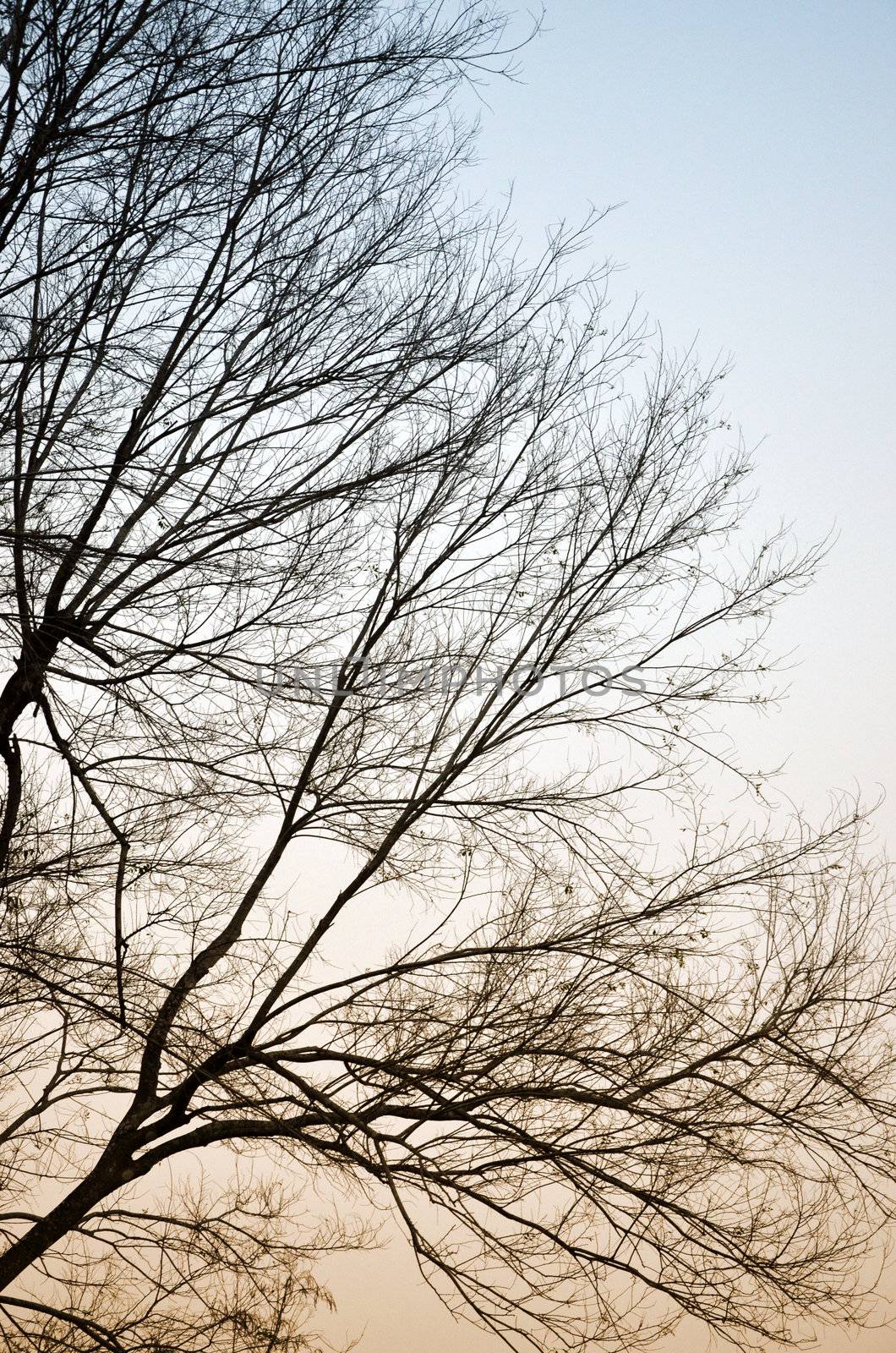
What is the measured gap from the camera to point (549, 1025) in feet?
17.8

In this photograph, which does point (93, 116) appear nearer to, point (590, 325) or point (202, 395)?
point (202, 395)

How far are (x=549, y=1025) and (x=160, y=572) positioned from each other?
2.92 m

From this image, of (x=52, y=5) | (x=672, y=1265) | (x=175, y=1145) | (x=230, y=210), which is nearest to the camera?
(x=52, y=5)

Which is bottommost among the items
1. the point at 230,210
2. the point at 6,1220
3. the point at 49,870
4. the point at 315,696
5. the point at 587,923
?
the point at 6,1220

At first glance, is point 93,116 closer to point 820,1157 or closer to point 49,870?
point 49,870

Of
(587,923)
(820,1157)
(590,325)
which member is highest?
(590,325)

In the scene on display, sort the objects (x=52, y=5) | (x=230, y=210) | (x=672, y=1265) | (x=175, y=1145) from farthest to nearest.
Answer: (x=175, y=1145) < (x=230, y=210) < (x=672, y=1265) < (x=52, y=5)

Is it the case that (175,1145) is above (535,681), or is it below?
below

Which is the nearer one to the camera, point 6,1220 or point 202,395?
point 202,395

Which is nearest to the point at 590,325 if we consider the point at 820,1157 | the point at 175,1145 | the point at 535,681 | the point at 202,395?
the point at 535,681

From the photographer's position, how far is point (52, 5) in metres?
4.21

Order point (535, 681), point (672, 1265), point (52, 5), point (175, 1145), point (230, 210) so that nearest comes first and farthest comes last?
point (52, 5)
point (672, 1265)
point (230, 210)
point (175, 1145)
point (535, 681)

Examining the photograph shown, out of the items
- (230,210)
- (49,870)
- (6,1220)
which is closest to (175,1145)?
(6,1220)

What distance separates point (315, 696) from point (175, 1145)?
2.56 m
